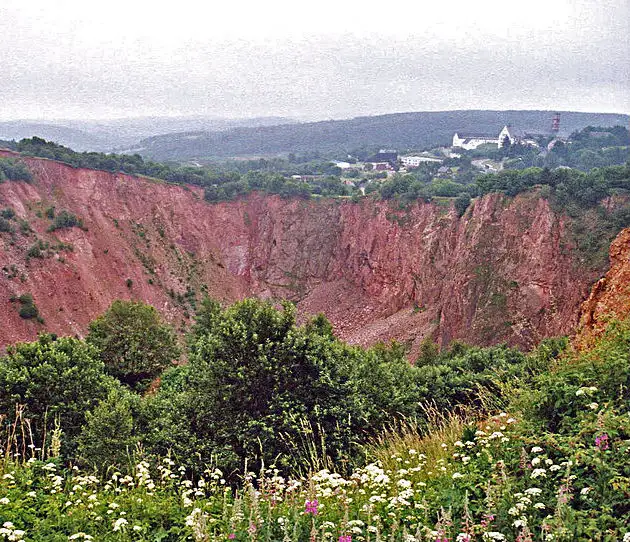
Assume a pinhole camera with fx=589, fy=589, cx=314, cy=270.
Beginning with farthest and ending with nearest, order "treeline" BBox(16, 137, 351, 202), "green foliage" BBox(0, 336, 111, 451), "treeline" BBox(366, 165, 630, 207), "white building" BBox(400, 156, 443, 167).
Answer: "white building" BBox(400, 156, 443, 167)
"treeline" BBox(16, 137, 351, 202)
"treeline" BBox(366, 165, 630, 207)
"green foliage" BBox(0, 336, 111, 451)

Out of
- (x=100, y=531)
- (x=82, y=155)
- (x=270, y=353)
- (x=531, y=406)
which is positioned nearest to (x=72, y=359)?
(x=270, y=353)

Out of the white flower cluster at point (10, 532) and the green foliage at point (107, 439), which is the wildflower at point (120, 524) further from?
the green foliage at point (107, 439)

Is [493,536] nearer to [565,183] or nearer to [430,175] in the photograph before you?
[565,183]

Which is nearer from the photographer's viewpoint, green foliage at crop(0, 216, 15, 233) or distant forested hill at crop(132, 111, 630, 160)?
green foliage at crop(0, 216, 15, 233)

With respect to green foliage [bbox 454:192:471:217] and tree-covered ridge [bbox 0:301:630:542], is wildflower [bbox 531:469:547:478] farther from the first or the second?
green foliage [bbox 454:192:471:217]

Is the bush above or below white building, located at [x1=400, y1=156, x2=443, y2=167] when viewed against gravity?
below

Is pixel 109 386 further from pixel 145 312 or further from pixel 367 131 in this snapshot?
pixel 367 131

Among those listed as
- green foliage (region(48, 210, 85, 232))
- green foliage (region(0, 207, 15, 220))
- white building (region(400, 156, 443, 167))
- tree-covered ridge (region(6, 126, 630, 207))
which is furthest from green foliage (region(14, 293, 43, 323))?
white building (region(400, 156, 443, 167))
